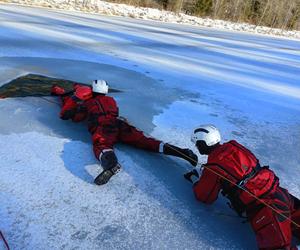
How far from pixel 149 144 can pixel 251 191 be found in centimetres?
128

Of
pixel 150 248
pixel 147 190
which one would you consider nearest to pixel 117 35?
pixel 147 190

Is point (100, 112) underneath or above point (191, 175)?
above

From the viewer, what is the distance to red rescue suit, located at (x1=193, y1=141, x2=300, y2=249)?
8.32 ft

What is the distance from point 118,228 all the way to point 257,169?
108cm

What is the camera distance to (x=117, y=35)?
11398 millimetres

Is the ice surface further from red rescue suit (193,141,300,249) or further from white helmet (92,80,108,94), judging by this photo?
white helmet (92,80,108,94)

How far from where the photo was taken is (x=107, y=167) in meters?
3.16

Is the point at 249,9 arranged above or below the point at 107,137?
below

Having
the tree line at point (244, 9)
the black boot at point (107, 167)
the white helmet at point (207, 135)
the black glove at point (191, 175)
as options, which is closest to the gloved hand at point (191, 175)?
the black glove at point (191, 175)

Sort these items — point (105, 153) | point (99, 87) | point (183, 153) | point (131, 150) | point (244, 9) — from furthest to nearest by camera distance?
point (244, 9)
point (99, 87)
point (131, 150)
point (183, 153)
point (105, 153)

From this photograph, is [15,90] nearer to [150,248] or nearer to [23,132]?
[23,132]

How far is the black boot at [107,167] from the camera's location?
3039 mm

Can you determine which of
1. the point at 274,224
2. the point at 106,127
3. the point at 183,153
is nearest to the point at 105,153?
the point at 106,127

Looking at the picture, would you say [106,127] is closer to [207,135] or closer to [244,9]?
[207,135]
